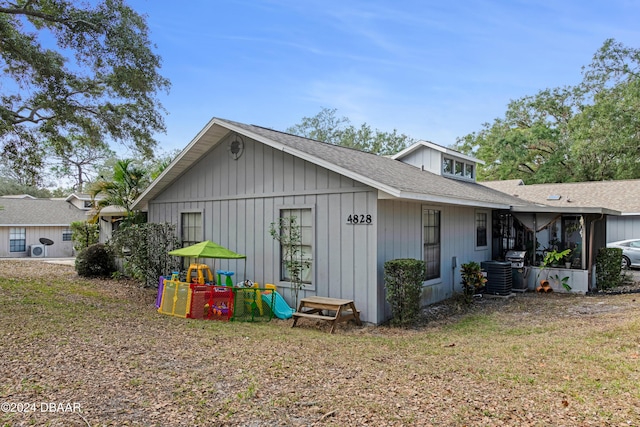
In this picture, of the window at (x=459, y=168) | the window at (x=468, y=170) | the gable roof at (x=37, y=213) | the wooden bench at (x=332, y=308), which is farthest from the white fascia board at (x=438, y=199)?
the gable roof at (x=37, y=213)

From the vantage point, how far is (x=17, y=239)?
2598 centimetres

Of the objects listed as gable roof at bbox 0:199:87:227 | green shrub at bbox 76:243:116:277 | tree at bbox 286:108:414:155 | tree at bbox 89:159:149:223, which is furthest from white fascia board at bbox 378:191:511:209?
tree at bbox 286:108:414:155

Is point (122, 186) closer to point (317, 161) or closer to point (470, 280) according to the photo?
point (317, 161)

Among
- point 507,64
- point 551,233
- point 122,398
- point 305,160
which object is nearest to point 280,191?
point 305,160

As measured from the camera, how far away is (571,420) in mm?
3799

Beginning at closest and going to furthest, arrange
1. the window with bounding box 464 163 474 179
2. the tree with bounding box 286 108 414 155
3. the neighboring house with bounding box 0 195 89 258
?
1. the window with bounding box 464 163 474 179
2. the neighboring house with bounding box 0 195 89 258
3. the tree with bounding box 286 108 414 155

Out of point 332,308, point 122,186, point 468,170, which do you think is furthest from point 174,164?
point 468,170

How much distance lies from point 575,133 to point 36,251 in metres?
32.4

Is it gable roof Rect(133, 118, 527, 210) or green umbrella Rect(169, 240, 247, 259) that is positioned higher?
gable roof Rect(133, 118, 527, 210)

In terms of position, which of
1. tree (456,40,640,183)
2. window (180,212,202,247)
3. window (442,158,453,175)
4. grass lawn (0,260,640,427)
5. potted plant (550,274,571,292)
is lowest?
grass lawn (0,260,640,427)

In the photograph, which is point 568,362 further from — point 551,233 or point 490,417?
point 551,233

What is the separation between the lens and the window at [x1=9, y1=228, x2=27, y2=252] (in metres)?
25.8

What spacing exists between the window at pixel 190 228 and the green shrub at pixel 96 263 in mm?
3916

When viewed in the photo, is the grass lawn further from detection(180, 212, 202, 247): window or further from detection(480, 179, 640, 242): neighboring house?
detection(480, 179, 640, 242): neighboring house
